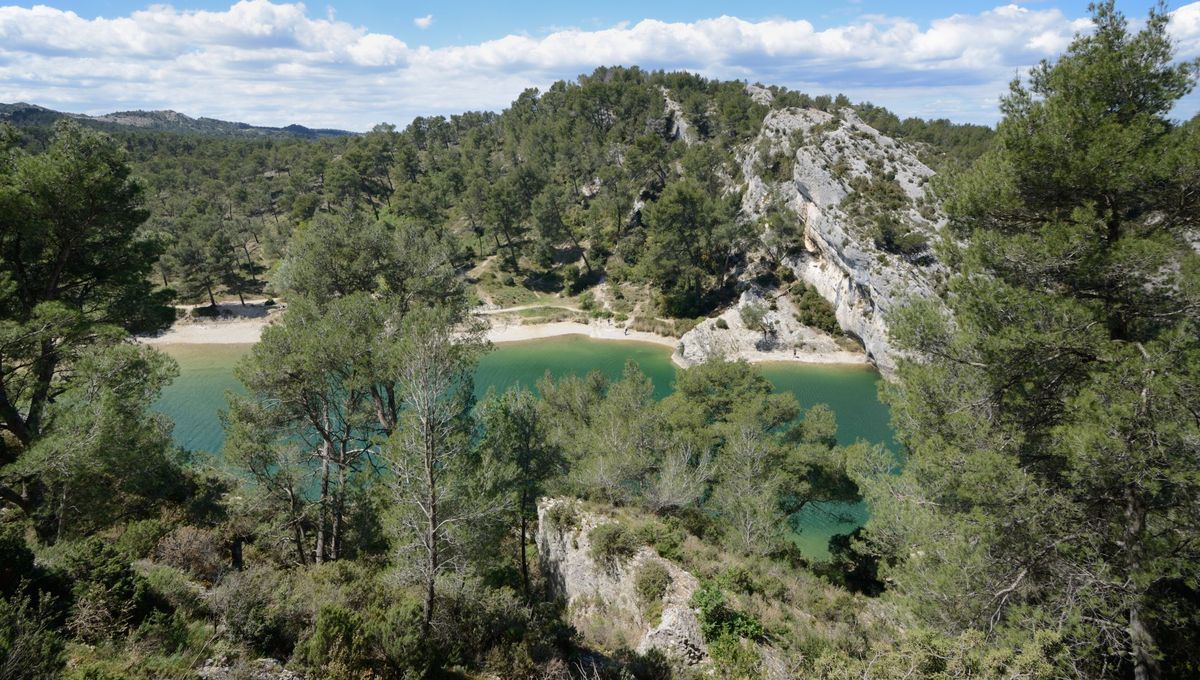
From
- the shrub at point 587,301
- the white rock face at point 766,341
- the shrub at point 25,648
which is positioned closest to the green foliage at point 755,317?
the white rock face at point 766,341

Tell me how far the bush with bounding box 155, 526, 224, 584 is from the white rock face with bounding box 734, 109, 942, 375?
4692 centimetres

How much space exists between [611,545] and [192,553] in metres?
10.8

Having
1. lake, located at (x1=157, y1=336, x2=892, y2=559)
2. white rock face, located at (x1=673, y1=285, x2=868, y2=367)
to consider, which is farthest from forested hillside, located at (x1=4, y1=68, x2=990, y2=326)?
lake, located at (x1=157, y1=336, x2=892, y2=559)

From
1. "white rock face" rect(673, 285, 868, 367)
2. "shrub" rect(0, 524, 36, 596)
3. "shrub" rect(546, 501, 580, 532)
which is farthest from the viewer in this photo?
"white rock face" rect(673, 285, 868, 367)

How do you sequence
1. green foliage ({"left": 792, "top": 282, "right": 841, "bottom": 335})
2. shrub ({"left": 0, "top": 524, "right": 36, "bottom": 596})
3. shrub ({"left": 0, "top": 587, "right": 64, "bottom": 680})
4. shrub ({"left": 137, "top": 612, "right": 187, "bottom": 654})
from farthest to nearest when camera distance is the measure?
green foliage ({"left": 792, "top": 282, "right": 841, "bottom": 335}), shrub ({"left": 137, "top": 612, "right": 187, "bottom": 654}), shrub ({"left": 0, "top": 524, "right": 36, "bottom": 596}), shrub ({"left": 0, "top": 587, "right": 64, "bottom": 680})

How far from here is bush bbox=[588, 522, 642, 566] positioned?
1534 cm

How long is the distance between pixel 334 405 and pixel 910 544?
15.8m

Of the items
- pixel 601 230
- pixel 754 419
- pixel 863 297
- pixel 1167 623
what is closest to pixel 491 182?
pixel 601 230

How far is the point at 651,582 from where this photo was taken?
1424cm

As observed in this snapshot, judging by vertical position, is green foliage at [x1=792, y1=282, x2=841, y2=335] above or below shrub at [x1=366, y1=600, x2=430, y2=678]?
below

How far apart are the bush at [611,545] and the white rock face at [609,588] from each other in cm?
18

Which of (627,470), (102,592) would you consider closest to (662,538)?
(627,470)

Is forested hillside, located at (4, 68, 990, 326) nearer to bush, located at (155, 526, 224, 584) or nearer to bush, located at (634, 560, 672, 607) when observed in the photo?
bush, located at (155, 526, 224, 584)

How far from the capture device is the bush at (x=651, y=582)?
46.1 ft
